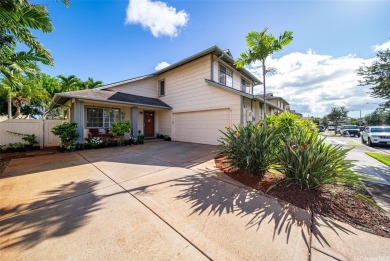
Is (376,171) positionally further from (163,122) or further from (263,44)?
(163,122)

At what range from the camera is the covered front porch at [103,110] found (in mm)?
9484

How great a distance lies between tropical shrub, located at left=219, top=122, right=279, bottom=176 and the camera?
15.0 ft

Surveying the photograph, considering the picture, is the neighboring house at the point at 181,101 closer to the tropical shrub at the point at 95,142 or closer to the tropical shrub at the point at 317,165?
the tropical shrub at the point at 95,142

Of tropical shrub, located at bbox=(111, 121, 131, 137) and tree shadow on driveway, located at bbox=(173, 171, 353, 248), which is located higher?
tropical shrub, located at bbox=(111, 121, 131, 137)

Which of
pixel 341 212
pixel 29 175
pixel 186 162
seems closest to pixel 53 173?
pixel 29 175

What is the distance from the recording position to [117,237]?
2.29 m

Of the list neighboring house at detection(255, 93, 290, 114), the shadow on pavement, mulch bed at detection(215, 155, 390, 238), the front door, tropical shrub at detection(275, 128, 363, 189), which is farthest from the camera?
the front door

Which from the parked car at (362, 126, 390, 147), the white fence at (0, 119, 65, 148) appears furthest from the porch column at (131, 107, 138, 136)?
the parked car at (362, 126, 390, 147)

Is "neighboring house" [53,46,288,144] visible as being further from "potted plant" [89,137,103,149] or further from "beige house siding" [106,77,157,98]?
"potted plant" [89,137,103,149]

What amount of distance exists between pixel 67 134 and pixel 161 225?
8753 mm

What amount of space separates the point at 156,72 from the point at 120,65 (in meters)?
2.96

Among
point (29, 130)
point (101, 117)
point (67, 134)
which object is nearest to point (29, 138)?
point (29, 130)

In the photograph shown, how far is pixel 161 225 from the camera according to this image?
2.57 m

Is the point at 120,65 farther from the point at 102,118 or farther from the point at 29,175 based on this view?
the point at 29,175
